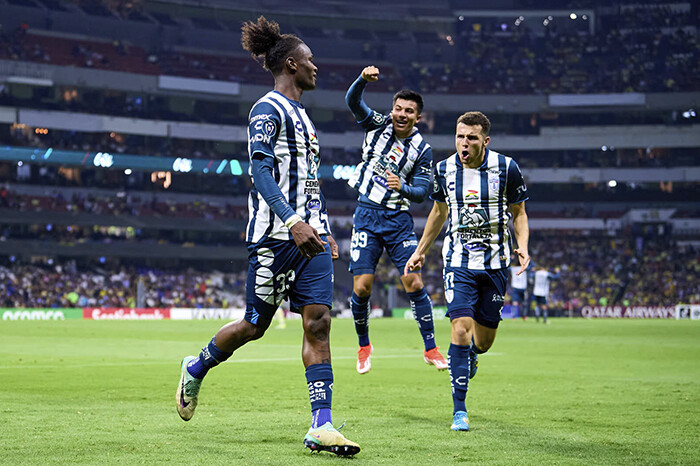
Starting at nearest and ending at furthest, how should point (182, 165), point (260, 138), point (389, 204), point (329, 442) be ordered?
point (329, 442), point (260, 138), point (389, 204), point (182, 165)

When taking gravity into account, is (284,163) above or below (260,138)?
below

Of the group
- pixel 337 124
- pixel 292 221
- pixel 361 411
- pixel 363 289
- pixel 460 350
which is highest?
pixel 337 124

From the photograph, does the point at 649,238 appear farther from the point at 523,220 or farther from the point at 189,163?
the point at 523,220

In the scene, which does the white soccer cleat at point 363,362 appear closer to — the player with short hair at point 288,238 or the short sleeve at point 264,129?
the player with short hair at point 288,238

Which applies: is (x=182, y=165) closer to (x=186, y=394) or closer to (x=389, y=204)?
(x=389, y=204)

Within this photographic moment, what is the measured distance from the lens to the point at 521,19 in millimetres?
77938

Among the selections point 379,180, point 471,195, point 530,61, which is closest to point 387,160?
point 379,180

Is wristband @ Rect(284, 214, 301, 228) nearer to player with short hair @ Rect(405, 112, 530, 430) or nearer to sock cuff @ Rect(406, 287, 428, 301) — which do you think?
player with short hair @ Rect(405, 112, 530, 430)

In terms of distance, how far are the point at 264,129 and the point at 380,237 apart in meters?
4.70

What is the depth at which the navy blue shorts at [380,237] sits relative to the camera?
10641 millimetres

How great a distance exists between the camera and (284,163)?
6316 millimetres

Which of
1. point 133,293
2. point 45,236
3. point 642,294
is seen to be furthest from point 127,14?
point 642,294

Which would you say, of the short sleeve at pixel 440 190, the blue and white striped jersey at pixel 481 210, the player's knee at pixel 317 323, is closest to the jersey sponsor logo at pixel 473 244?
the blue and white striped jersey at pixel 481 210

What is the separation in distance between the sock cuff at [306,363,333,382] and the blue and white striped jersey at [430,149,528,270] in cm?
262
